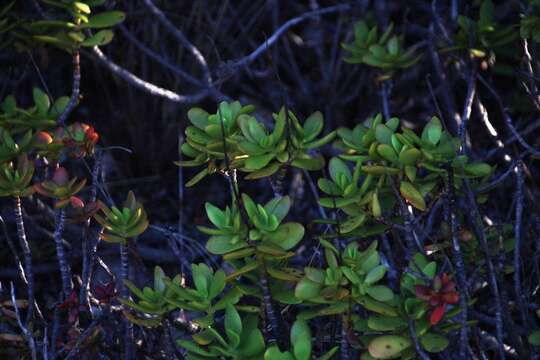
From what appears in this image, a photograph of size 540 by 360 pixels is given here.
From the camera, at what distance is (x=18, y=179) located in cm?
171

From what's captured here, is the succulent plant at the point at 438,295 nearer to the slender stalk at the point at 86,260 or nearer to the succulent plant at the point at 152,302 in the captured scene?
the succulent plant at the point at 152,302

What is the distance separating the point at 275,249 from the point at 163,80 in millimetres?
1583

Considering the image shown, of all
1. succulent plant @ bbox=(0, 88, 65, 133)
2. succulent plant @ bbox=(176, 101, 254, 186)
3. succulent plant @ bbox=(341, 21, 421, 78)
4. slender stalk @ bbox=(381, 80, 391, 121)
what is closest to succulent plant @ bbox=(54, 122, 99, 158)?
succulent plant @ bbox=(0, 88, 65, 133)

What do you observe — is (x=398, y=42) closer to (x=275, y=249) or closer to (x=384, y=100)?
(x=384, y=100)

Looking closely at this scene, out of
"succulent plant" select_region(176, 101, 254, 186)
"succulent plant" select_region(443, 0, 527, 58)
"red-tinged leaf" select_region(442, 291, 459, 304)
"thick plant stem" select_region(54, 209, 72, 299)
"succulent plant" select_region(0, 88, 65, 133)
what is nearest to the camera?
"red-tinged leaf" select_region(442, 291, 459, 304)

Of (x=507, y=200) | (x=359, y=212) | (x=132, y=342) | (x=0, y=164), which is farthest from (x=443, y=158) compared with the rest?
(x=507, y=200)

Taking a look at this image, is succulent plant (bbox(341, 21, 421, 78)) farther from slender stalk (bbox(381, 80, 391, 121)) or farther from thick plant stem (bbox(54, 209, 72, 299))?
thick plant stem (bbox(54, 209, 72, 299))

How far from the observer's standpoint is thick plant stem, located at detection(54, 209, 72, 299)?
1.73 metres

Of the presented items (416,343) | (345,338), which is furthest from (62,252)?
(416,343)

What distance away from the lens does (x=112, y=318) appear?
1800 millimetres

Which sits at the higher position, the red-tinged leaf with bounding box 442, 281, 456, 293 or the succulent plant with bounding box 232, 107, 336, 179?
the succulent plant with bounding box 232, 107, 336, 179

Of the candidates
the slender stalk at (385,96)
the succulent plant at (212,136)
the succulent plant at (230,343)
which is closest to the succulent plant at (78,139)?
the succulent plant at (212,136)

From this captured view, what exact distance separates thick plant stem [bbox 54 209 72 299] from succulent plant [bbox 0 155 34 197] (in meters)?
0.09

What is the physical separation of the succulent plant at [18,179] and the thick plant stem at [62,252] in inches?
3.5
